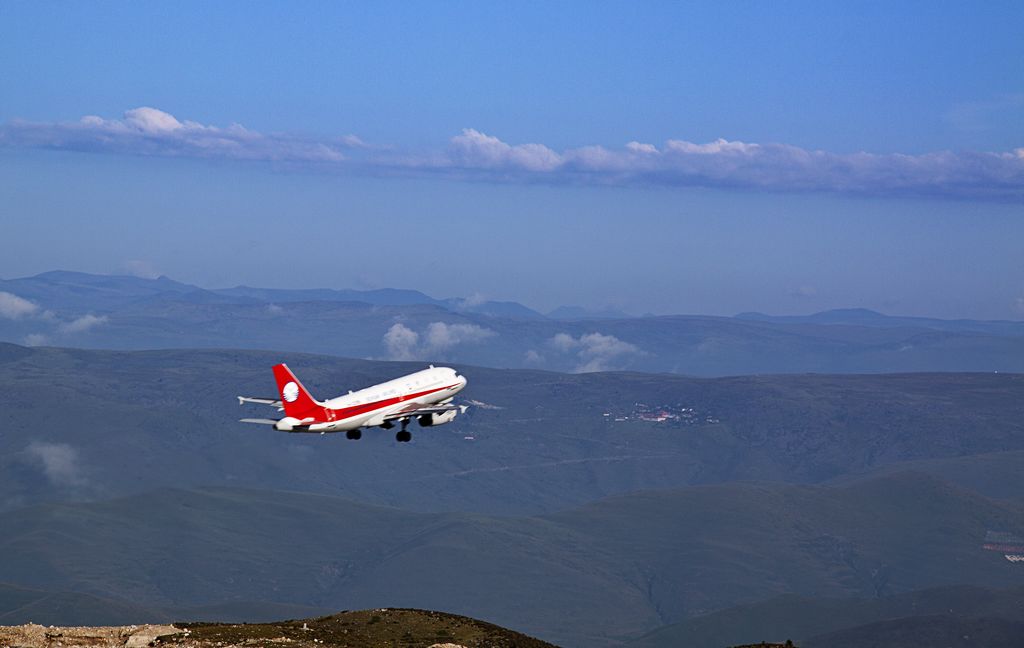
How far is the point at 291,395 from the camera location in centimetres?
15575

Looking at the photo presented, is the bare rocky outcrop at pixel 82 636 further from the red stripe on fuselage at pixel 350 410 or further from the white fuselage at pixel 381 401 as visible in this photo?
the red stripe on fuselage at pixel 350 410

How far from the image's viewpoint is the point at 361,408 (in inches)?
6196

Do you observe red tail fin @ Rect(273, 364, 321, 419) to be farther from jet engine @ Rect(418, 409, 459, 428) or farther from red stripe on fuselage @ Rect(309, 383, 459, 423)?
jet engine @ Rect(418, 409, 459, 428)

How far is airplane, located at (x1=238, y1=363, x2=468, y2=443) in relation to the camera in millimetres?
155250

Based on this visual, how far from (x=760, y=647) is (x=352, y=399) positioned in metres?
60.3

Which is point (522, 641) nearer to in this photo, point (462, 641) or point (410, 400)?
point (462, 641)

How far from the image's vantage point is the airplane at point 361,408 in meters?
155

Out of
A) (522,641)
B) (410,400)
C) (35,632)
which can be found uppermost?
(410,400)

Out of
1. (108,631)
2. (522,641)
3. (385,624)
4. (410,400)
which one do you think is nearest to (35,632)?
(108,631)

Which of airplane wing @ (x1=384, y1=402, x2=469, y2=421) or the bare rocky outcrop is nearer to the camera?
the bare rocky outcrop

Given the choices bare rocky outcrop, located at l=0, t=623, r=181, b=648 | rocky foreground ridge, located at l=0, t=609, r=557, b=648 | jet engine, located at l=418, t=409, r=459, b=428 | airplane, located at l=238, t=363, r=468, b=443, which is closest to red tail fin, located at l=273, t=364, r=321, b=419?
airplane, located at l=238, t=363, r=468, b=443

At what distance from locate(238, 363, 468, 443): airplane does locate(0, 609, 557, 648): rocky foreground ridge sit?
73.4 ft

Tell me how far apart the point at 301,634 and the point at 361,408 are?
132ft

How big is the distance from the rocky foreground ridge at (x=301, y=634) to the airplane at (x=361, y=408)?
22.4 metres
